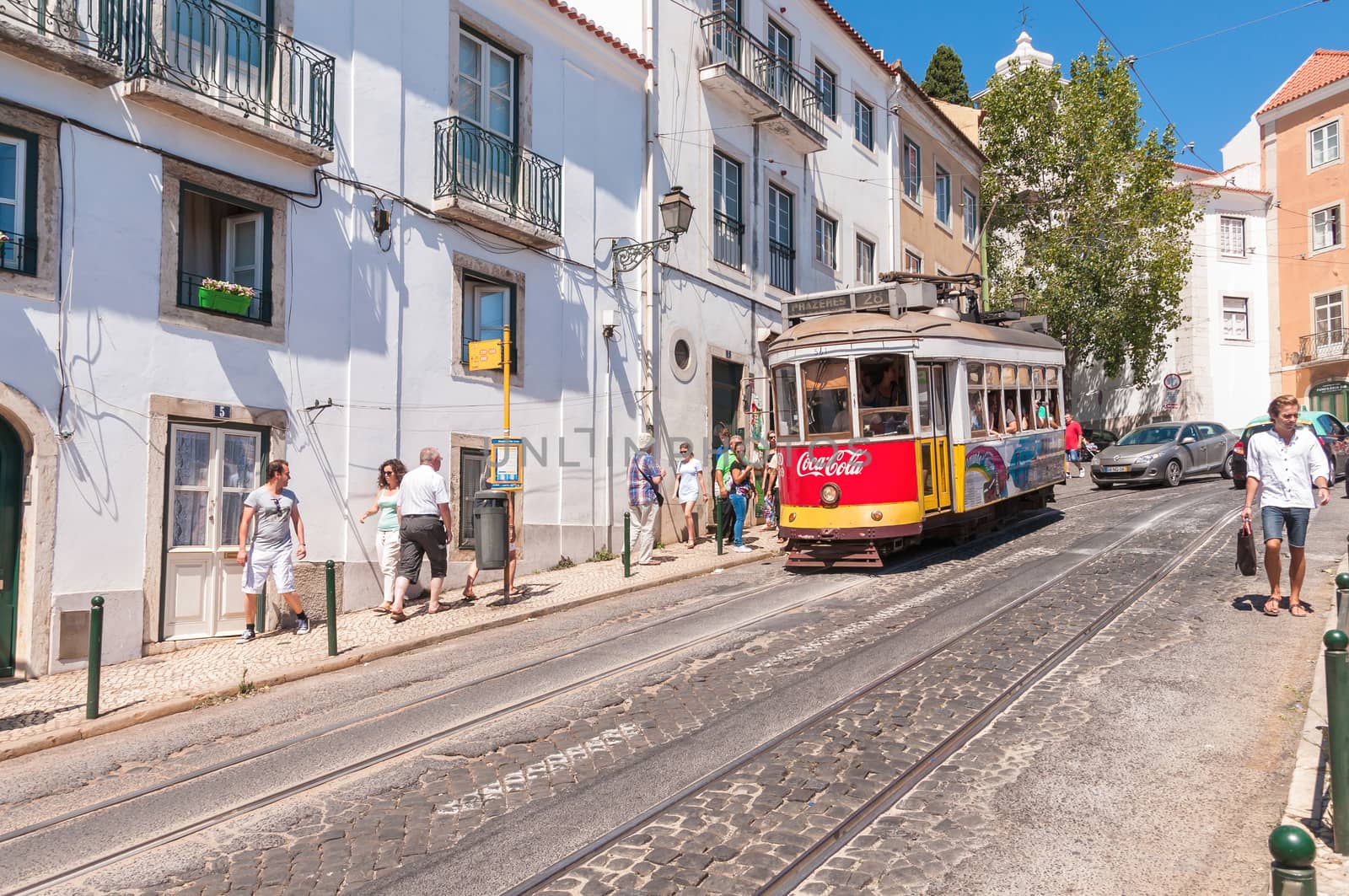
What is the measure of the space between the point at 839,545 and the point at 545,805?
7822 mm

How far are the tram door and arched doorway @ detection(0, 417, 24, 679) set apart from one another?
9031 millimetres

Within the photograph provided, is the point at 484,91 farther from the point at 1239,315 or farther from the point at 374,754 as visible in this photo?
the point at 1239,315

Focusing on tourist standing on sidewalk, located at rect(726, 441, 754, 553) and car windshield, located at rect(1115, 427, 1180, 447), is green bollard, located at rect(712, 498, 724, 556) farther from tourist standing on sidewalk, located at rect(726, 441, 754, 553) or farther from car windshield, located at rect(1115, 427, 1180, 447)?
car windshield, located at rect(1115, 427, 1180, 447)

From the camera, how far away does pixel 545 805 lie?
486cm

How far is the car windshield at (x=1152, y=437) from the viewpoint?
21109mm

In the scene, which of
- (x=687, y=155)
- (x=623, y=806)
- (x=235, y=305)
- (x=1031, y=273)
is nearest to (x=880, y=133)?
(x=687, y=155)

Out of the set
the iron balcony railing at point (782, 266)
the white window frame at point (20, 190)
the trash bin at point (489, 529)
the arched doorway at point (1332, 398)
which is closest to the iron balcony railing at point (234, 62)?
the white window frame at point (20, 190)

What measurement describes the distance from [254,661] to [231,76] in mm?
5869

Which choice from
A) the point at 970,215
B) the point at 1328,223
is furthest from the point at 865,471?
the point at 1328,223

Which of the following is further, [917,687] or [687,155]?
[687,155]

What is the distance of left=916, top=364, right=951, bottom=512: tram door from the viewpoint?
1170 cm

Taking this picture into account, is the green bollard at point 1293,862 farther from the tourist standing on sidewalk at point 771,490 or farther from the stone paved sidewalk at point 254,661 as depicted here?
the tourist standing on sidewalk at point 771,490

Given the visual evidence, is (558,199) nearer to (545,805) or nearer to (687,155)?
(687,155)

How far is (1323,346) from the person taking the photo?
33938 millimetres
